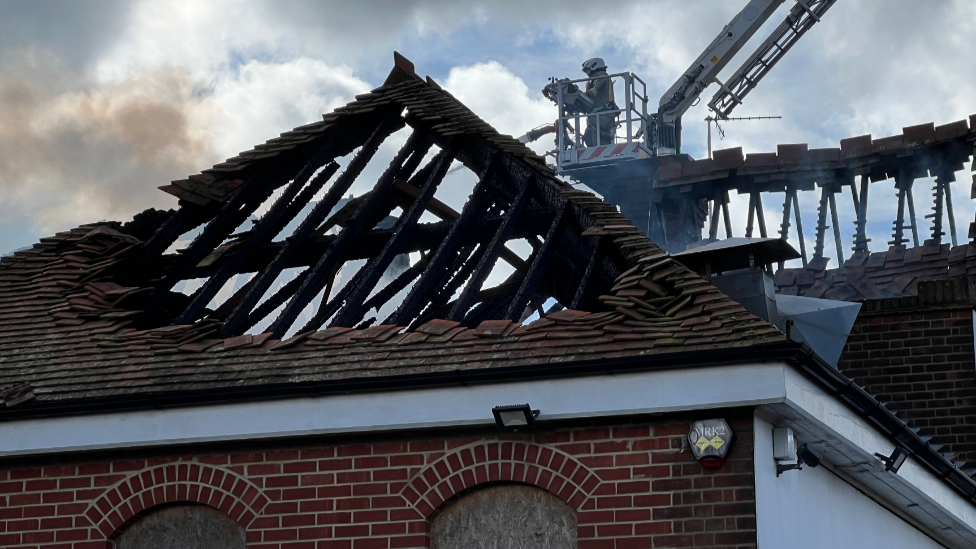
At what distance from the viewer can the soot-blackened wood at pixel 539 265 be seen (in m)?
9.55

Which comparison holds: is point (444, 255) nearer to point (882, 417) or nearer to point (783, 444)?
point (783, 444)

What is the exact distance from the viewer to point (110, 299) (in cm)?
1032

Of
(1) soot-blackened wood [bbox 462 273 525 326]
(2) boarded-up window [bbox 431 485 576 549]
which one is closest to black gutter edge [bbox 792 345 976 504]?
(2) boarded-up window [bbox 431 485 576 549]

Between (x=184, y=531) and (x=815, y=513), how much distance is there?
449 centimetres

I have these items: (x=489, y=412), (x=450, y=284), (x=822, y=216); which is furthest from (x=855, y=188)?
(x=489, y=412)

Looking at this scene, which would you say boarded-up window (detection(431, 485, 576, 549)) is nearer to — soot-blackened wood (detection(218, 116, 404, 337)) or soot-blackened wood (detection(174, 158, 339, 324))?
soot-blackened wood (detection(218, 116, 404, 337))

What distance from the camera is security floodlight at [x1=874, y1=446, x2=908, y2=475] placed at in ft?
29.1

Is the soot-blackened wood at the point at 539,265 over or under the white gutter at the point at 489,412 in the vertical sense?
over

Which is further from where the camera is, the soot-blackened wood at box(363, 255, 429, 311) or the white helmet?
the white helmet

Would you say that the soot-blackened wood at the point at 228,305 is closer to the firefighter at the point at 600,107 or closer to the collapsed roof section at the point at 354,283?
the collapsed roof section at the point at 354,283

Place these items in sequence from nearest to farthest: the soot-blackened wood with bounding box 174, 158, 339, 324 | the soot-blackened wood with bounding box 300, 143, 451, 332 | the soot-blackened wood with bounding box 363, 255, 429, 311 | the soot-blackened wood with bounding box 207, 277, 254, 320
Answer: the soot-blackened wood with bounding box 300, 143, 451, 332 → the soot-blackened wood with bounding box 174, 158, 339, 324 → the soot-blackened wood with bounding box 207, 277, 254, 320 → the soot-blackened wood with bounding box 363, 255, 429, 311

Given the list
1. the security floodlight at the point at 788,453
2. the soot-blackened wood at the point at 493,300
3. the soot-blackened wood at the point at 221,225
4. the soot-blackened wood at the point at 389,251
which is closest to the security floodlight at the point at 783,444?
the security floodlight at the point at 788,453

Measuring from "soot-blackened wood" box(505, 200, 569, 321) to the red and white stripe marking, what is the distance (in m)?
19.2

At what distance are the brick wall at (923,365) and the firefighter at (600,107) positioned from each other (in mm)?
16988
